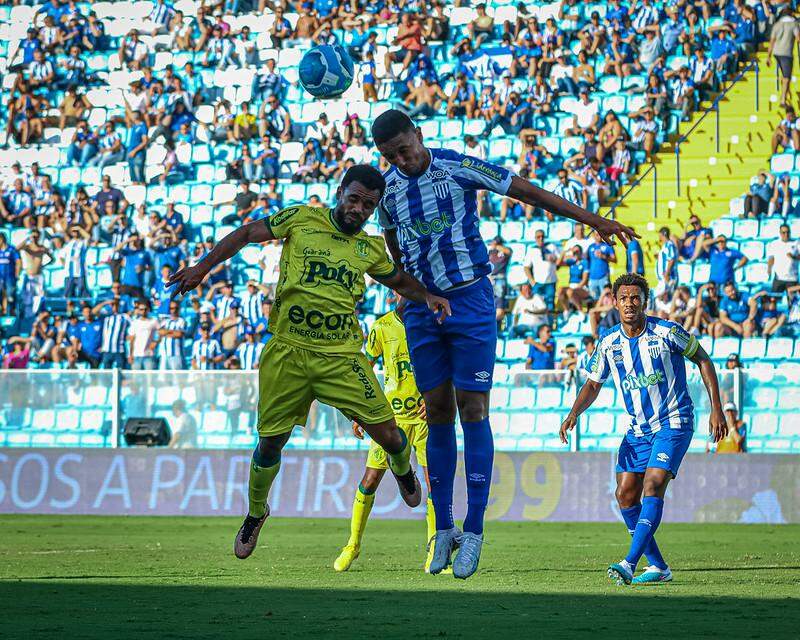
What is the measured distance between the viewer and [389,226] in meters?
8.15

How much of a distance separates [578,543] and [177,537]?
4056mm

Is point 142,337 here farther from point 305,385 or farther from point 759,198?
point 305,385

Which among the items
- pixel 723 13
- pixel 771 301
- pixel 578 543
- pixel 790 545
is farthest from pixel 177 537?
pixel 723 13

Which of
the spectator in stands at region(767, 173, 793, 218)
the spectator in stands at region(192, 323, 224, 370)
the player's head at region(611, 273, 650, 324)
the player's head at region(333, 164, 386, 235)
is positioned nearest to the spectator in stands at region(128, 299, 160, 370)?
the spectator in stands at region(192, 323, 224, 370)

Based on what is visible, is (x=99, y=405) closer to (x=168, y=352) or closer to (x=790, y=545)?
(x=168, y=352)

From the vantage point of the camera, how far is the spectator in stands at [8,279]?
946 inches

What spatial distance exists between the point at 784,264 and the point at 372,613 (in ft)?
47.6

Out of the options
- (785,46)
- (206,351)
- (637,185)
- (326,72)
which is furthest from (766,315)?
(326,72)

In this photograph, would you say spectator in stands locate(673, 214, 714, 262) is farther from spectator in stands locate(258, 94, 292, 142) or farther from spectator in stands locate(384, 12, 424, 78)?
spectator in stands locate(258, 94, 292, 142)

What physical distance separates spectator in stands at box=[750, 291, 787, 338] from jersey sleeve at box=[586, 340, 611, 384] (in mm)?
9776

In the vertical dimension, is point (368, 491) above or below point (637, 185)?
below

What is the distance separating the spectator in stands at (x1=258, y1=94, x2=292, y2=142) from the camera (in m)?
26.4

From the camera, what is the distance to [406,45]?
26.6m

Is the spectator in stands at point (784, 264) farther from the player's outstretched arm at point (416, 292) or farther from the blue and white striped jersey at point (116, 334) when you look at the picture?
the player's outstretched arm at point (416, 292)
